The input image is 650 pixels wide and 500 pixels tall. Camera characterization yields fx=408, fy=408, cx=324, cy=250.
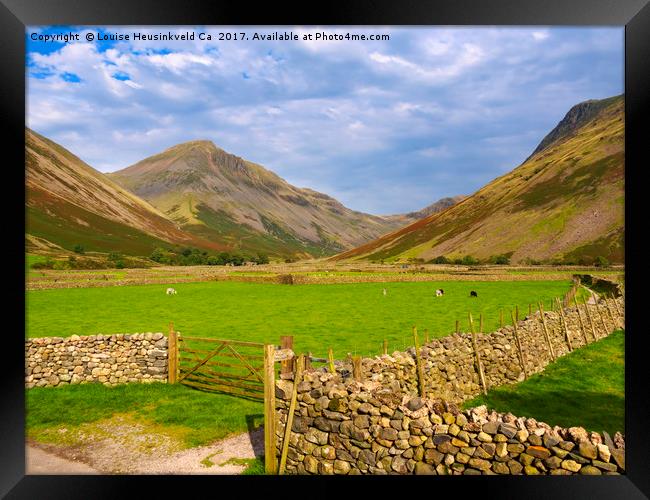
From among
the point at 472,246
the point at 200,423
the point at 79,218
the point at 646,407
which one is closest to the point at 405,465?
the point at 646,407

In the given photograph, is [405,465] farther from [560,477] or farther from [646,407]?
[646,407]

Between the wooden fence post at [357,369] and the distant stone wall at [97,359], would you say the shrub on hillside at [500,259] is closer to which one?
the distant stone wall at [97,359]

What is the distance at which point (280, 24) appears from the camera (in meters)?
7.15

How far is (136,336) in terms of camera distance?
43.9 feet

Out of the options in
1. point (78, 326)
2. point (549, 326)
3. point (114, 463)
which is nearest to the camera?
point (114, 463)

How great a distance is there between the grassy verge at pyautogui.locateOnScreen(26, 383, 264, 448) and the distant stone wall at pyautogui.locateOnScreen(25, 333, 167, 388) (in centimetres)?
40

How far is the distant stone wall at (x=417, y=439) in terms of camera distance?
5.86m

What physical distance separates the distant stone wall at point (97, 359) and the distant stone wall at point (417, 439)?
25.0 feet

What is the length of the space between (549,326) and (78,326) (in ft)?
84.4

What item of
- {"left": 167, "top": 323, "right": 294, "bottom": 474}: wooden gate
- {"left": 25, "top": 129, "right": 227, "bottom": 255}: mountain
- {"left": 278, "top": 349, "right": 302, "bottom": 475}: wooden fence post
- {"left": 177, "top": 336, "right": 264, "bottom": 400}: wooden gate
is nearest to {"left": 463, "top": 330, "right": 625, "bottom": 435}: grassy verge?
{"left": 167, "top": 323, "right": 294, "bottom": 474}: wooden gate

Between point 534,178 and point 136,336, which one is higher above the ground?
point 534,178

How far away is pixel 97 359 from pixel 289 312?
1930 centimetres

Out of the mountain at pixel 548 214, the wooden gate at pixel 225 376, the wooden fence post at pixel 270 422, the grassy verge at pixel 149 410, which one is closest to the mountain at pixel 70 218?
the mountain at pixel 548 214

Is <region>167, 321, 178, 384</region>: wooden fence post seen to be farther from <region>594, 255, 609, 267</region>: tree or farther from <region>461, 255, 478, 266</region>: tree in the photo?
<region>461, 255, 478, 266</region>: tree
